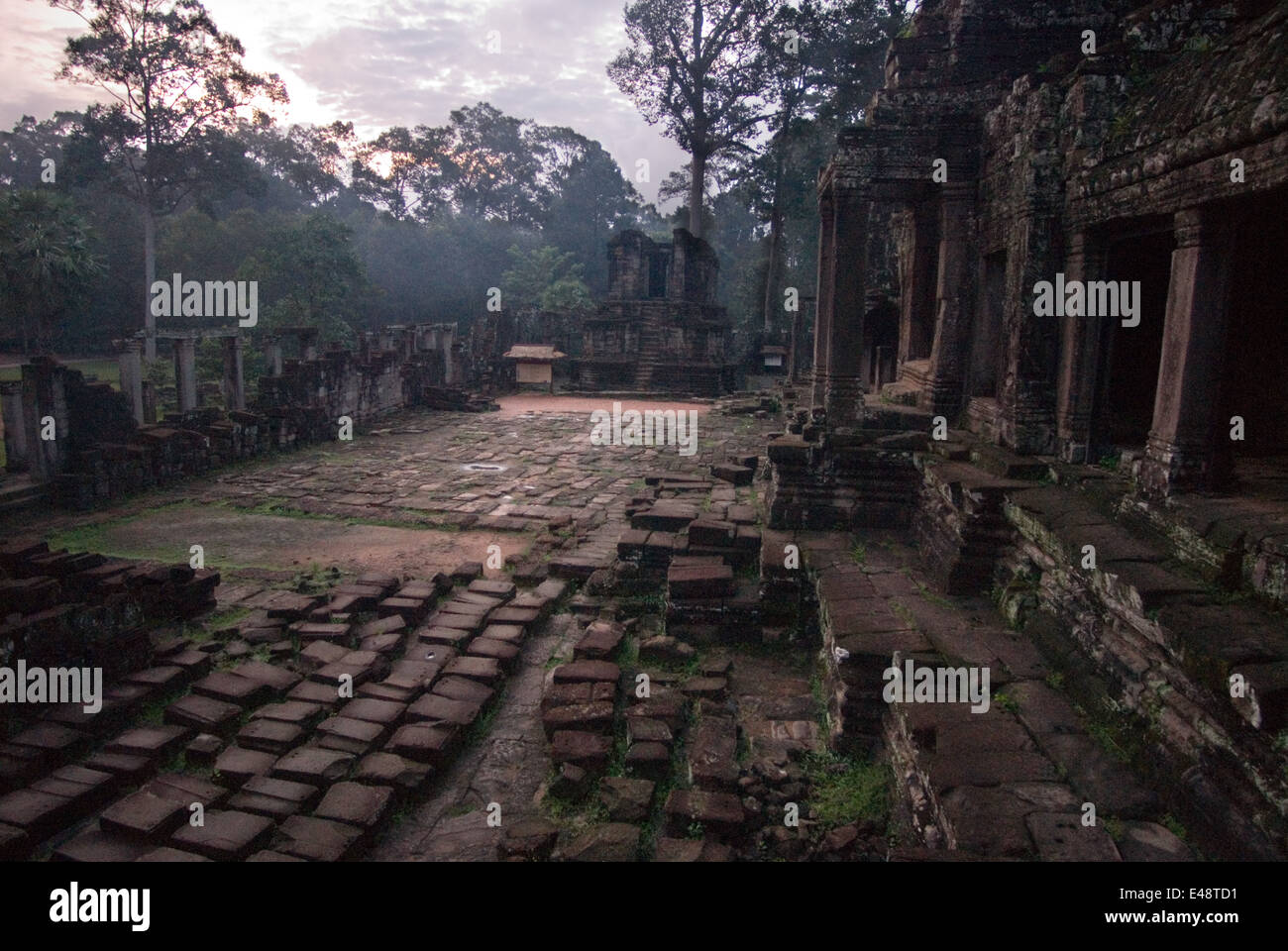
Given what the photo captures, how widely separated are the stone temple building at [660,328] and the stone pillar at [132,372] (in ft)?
48.9

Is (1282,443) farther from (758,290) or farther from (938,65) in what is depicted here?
(758,290)

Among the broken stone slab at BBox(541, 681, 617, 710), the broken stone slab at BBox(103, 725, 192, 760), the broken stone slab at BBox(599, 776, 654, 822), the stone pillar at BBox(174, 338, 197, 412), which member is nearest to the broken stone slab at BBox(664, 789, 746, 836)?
the broken stone slab at BBox(599, 776, 654, 822)

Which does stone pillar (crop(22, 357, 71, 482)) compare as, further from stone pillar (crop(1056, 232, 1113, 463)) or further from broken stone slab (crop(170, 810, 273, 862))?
stone pillar (crop(1056, 232, 1113, 463))

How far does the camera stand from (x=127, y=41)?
85.1 ft

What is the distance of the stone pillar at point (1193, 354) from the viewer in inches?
177

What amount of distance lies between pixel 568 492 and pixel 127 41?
1030 inches

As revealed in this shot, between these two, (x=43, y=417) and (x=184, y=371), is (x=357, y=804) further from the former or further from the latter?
(x=184, y=371)

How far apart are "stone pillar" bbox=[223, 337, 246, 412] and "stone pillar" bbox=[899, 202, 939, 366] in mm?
11826

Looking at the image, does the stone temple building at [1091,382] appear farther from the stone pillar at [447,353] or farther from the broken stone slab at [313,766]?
the stone pillar at [447,353]

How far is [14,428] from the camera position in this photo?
1023cm

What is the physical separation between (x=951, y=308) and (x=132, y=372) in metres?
12.4

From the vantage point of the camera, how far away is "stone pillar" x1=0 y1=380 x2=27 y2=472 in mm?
10141

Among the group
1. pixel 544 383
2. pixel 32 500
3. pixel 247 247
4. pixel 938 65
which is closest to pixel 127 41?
pixel 247 247
